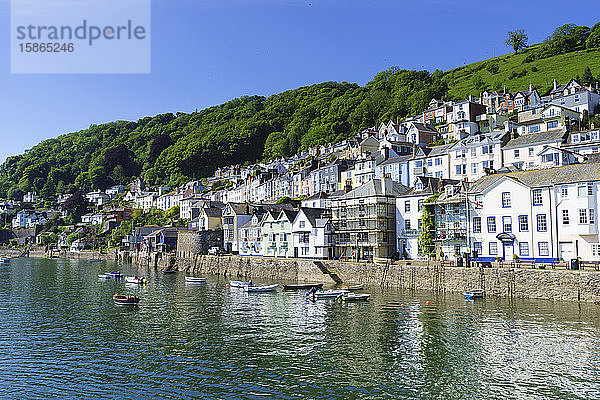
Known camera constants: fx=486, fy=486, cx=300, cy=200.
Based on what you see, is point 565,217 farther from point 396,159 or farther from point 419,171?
point 396,159

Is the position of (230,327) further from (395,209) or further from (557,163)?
(557,163)

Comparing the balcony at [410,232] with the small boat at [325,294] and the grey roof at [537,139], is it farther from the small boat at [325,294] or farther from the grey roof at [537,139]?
the grey roof at [537,139]

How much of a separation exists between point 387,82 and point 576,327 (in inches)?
6083

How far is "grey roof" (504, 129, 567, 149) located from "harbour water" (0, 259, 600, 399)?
116 ft

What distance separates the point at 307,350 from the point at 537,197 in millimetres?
33732

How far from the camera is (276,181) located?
12900 cm

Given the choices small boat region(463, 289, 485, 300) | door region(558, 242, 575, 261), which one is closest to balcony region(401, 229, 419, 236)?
small boat region(463, 289, 485, 300)

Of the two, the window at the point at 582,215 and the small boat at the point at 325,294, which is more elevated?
the window at the point at 582,215

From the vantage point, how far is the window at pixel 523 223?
52134 mm

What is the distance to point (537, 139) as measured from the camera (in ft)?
241

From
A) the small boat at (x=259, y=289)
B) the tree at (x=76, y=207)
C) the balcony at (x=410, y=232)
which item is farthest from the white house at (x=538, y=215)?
the tree at (x=76, y=207)

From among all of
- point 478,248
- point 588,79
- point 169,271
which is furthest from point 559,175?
point 588,79

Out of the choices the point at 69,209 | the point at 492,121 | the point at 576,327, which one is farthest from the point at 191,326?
the point at 69,209

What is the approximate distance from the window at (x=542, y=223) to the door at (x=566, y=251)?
7.14 ft
